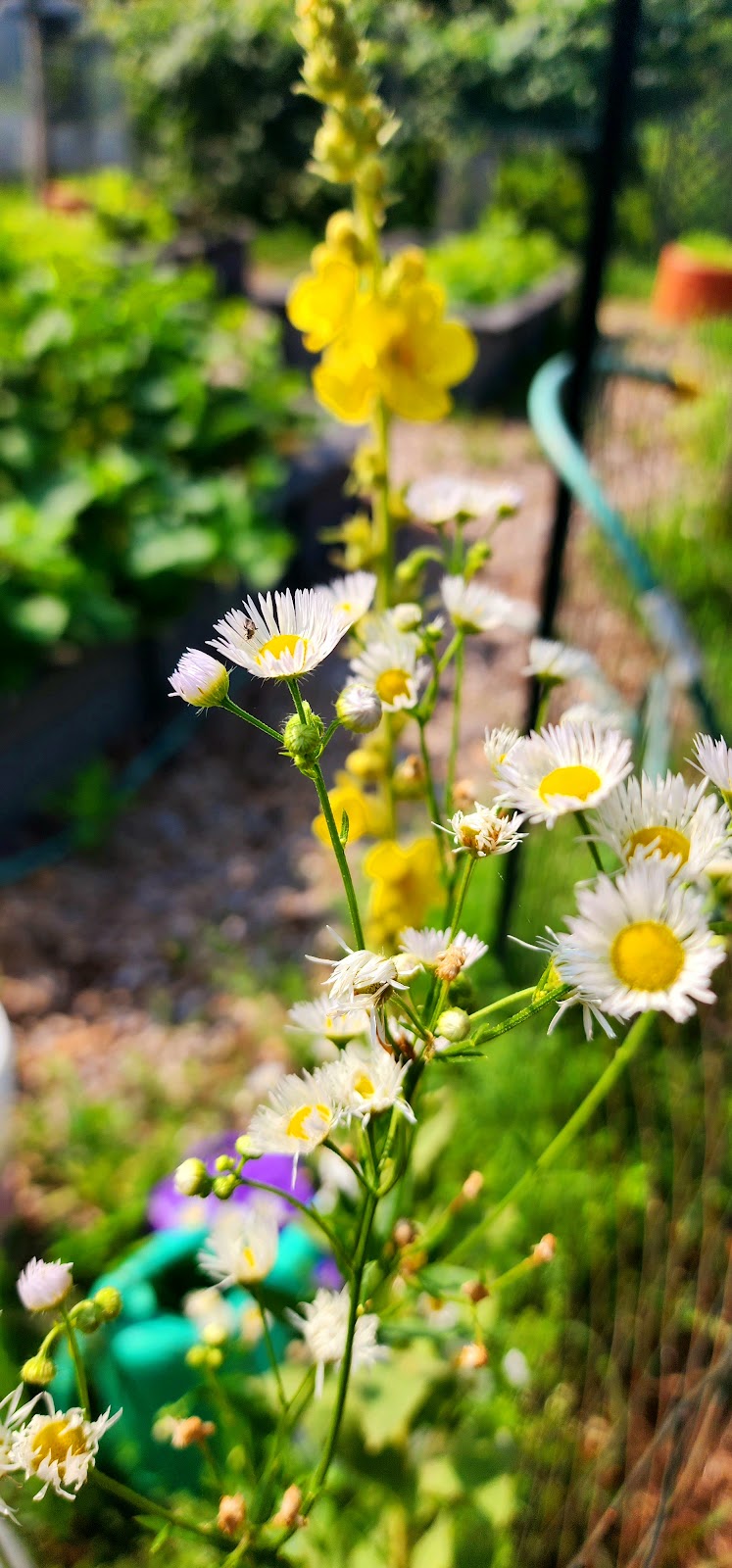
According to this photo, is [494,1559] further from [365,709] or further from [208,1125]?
[208,1125]

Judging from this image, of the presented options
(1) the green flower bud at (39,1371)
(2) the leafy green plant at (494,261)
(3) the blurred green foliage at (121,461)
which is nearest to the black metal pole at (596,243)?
(1) the green flower bud at (39,1371)

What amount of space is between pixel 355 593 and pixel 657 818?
0.69 feet

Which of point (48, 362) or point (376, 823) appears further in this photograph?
point (48, 362)

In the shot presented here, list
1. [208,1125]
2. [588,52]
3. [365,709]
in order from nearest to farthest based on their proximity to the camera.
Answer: [365,709], [588,52], [208,1125]

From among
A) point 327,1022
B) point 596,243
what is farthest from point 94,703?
point 327,1022

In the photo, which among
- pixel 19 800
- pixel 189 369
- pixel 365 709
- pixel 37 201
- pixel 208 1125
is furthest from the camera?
pixel 37 201

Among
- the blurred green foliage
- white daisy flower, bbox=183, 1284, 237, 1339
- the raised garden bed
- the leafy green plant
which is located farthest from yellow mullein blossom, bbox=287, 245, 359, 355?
the leafy green plant

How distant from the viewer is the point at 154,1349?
912mm

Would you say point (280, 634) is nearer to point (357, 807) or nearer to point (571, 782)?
point (571, 782)

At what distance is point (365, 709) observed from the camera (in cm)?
39

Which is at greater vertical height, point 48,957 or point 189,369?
point 189,369

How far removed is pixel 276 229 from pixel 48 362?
5656mm

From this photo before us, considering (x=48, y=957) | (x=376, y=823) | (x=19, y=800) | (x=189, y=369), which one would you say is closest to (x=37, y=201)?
(x=189, y=369)

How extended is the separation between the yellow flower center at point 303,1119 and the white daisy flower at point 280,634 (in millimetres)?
150
